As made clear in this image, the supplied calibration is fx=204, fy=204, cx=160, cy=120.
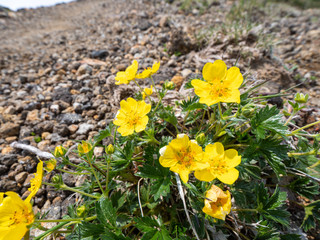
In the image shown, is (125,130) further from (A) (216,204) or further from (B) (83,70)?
(B) (83,70)

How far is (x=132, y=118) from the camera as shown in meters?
1.74

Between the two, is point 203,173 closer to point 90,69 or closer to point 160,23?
point 90,69

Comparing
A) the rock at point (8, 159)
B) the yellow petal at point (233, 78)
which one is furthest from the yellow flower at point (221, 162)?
the rock at point (8, 159)

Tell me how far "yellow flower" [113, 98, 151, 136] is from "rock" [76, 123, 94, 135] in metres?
1.02

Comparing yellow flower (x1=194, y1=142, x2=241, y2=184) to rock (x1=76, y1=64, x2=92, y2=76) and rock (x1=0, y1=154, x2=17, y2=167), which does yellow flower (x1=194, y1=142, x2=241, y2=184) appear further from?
rock (x1=76, y1=64, x2=92, y2=76)

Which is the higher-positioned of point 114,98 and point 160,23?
point 160,23

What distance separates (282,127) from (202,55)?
2311 mm

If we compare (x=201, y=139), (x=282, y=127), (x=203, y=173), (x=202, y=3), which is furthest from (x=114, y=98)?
(x=202, y=3)

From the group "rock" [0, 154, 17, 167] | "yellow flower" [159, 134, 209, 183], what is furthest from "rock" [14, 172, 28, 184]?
"yellow flower" [159, 134, 209, 183]

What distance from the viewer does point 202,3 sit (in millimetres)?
6449

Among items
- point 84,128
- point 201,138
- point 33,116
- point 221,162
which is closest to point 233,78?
point 201,138

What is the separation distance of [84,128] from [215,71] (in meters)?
1.83

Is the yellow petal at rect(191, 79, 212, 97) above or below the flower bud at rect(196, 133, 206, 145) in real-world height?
above

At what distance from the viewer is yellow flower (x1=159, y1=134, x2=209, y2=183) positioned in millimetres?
1389
